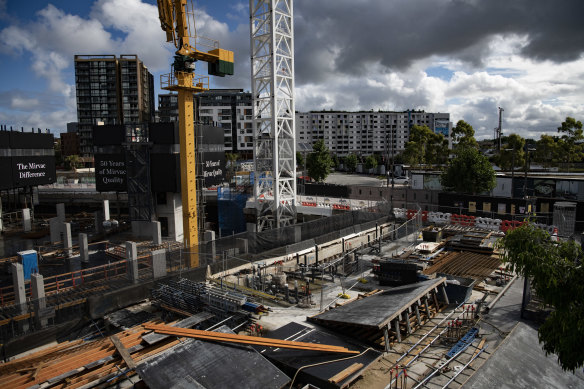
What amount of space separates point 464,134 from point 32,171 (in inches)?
2180

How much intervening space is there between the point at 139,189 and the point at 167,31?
1273cm

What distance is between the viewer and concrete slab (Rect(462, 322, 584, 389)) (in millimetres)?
8492

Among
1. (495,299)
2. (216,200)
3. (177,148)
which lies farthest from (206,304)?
(216,200)

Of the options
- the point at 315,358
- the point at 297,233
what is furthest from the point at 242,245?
the point at 315,358

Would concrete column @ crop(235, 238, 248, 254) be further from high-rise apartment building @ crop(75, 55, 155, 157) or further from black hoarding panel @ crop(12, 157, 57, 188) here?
high-rise apartment building @ crop(75, 55, 155, 157)

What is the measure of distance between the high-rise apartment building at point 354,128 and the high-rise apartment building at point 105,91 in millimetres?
50709

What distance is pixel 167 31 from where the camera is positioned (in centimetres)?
2078

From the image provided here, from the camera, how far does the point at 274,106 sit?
2738 centimetres

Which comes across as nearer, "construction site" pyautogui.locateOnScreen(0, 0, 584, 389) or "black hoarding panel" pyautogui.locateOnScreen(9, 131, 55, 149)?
"construction site" pyautogui.locateOnScreen(0, 0, 584, 389)

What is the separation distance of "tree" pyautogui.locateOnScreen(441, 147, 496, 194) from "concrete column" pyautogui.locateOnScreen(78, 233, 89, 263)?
106 feet

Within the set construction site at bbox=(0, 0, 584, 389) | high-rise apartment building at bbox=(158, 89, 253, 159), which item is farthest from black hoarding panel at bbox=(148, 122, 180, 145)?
high-rise apartment building at bbox=(158, 89, 253, 159)

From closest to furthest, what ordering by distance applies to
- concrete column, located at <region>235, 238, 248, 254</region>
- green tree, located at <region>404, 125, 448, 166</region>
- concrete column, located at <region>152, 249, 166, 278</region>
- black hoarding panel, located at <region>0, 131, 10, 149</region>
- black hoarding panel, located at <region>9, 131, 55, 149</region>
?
concrete column, located at <region>152, 249, 166, 278</region>
concrete column, located at <region>235, 238, 248, 254</region>
black hoarding panel, located at <region>0, 131, 10, 149</region>
black hoarding panel, located at <region>9, 131, 55, 149</region>
green tree, located at <region>404, 125, 448, 166</region>

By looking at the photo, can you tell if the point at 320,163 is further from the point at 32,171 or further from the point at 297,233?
the point at 32,171

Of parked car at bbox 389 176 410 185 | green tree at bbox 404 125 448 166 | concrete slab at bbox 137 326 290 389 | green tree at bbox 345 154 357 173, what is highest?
green tree at bbox 404 125 448 166
